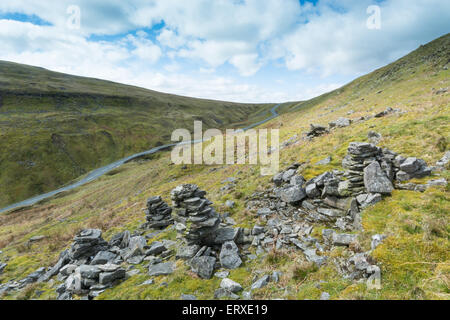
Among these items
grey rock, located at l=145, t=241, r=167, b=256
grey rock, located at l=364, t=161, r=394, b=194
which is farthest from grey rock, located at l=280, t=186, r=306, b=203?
grey rock, located at l=145, t=241, r=167, b=256

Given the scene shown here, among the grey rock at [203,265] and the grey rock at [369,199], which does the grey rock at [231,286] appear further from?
the grey rock at [369,199]

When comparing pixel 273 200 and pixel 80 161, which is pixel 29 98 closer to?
pixel 80 161

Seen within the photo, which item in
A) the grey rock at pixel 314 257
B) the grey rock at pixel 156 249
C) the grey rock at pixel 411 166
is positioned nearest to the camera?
the grey rock at pixel 314 257

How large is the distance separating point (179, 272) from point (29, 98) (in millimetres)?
222621

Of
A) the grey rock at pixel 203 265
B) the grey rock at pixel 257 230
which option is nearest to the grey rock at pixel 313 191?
the grey rock at pixel 257 230

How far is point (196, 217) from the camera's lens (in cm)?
1150

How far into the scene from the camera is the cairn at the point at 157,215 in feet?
54.4

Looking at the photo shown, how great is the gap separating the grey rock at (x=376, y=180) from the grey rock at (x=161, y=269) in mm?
11282

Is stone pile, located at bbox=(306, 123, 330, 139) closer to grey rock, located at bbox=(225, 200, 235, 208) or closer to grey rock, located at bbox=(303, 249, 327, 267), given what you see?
grey rock, located at bbox=(225, 200, 235, 208)

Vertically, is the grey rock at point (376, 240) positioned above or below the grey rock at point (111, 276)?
above

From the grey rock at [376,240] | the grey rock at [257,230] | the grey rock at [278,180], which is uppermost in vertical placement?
the grey rock at [278,180]

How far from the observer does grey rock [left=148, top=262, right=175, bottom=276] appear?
9793mm

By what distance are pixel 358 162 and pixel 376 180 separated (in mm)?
1711

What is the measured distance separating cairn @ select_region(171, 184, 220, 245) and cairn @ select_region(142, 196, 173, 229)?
14.9 feet
